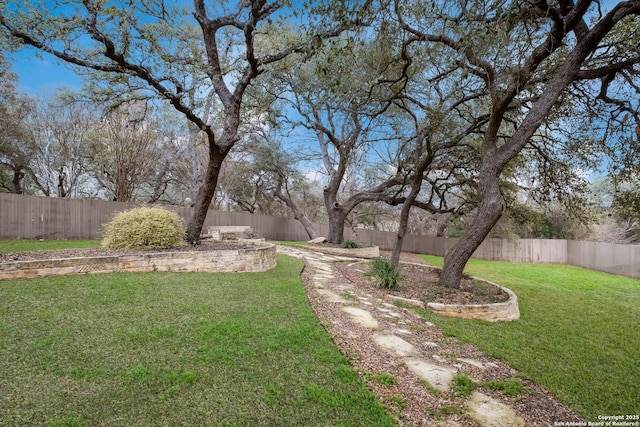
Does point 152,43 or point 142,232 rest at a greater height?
point 152,43

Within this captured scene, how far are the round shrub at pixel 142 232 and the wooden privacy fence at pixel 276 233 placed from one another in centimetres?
498

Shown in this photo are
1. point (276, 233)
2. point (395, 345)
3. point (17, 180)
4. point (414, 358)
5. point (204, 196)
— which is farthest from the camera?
point (276, 233)

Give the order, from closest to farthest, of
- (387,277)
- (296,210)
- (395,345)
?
(395,345) → (387,277) → (296,210)

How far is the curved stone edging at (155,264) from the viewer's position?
4.62 meters

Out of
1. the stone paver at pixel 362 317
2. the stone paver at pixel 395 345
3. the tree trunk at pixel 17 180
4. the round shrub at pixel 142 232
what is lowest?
the stone paver at pixel 395 345

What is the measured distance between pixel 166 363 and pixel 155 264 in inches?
142

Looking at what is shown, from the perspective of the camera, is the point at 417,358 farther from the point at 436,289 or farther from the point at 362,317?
the point at 436,289

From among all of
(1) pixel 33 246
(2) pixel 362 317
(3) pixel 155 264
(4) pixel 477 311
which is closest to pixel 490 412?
(2) pixel 362 317

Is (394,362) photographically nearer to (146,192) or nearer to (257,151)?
(257,151)

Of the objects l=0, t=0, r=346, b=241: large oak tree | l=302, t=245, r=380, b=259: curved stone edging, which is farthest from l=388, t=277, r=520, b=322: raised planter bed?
l=302, t=245, r=380, b=259: curved stone edging

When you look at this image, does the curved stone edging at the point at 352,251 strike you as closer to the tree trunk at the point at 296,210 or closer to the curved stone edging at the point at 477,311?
the tree trunk at the point at 296,210

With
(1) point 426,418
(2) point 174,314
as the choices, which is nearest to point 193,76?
(2) point 174,314

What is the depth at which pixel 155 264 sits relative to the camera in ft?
18.3

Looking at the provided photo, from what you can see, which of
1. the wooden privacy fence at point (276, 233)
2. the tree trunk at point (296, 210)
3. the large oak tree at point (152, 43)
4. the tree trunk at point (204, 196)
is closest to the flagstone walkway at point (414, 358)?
the tree trunk at point (204, 196)
